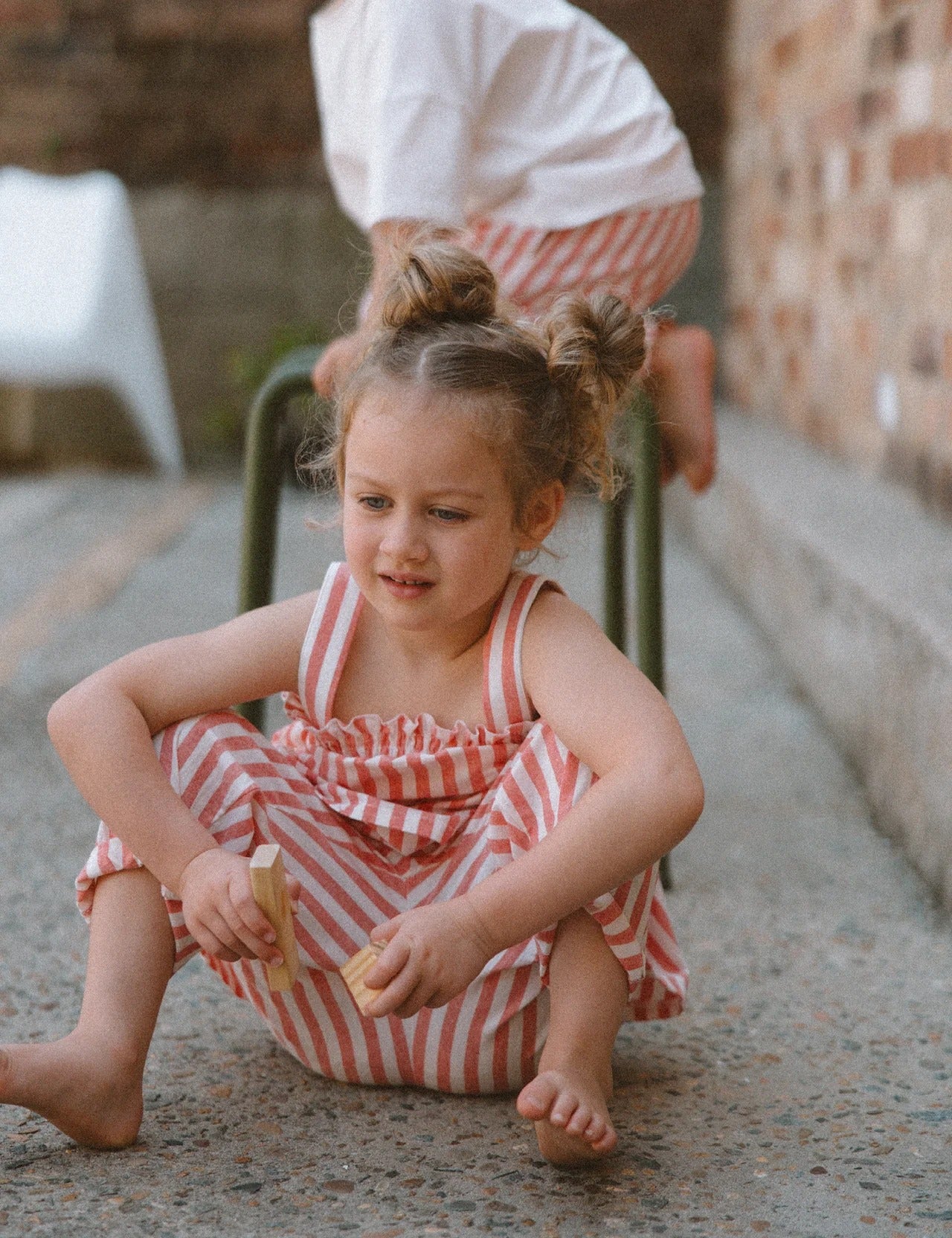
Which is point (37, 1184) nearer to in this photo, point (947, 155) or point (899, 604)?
point (899, 604)

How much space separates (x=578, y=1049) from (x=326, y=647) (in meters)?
0.41

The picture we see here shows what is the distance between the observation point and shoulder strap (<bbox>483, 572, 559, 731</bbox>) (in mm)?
1311

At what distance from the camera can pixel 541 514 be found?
135cm

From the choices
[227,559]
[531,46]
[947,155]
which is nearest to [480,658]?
[531,46]

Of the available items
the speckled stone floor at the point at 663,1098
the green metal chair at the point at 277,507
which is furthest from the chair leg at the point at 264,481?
Result: the speckled stone floor at the point at 663,1098

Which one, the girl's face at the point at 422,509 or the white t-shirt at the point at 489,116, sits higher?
the white t-shirt at the point at 489,116

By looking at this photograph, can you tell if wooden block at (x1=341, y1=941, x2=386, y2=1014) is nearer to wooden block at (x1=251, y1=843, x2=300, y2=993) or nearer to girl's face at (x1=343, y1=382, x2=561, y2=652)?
wooden block at (x1=251, y1=843, x2=300, y2=993)

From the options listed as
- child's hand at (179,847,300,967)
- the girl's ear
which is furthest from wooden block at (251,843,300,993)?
the girl's ear

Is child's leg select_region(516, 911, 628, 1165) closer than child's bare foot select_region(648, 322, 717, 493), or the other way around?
child's leg select_region(516, 911, 628, 1165)

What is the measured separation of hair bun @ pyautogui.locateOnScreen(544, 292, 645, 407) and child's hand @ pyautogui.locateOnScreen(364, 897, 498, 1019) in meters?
0.47

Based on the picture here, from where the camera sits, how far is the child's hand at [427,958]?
1.11 m

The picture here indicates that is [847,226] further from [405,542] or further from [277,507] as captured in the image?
[405,542]

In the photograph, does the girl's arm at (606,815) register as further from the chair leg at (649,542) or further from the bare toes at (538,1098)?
the chair leg at (649,542)

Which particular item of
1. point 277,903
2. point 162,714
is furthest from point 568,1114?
point 162,714
